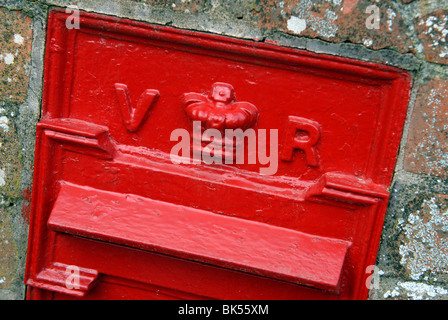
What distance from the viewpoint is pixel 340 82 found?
1040 mm

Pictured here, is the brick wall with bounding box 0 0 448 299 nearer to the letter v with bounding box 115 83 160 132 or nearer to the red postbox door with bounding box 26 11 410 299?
the red postbox door with bounding box 26 11 410 299

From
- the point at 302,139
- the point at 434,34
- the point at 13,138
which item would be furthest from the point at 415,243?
the point at 13,138

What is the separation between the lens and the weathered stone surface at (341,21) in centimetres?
98

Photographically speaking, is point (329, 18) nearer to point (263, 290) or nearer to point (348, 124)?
point (348, 124)

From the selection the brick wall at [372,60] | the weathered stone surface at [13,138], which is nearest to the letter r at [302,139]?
the brick wall at [372,60]

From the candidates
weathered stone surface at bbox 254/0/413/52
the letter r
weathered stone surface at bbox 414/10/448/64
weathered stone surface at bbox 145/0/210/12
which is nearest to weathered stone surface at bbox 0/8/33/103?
weathered stone surface at bbox 145/0/210/12

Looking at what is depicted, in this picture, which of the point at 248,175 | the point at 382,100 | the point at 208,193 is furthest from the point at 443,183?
the point at 208,193

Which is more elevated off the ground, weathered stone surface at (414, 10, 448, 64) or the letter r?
weathered stone surface at (414, 10, 448, 64)

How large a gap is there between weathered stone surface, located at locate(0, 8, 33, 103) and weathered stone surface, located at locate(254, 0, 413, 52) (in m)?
0.68

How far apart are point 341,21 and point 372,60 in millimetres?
129

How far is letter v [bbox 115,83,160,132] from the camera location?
3.62 ft

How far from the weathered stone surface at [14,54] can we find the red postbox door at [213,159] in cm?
9

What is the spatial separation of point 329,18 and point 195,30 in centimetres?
35

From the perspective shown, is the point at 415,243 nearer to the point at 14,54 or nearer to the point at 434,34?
the point at 434,34
